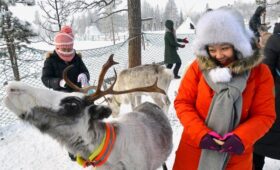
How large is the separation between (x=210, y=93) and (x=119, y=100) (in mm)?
3909

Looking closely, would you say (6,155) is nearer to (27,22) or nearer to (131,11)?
(131,11)

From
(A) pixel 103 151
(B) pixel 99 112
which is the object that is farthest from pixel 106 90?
(A) pixel 103 151

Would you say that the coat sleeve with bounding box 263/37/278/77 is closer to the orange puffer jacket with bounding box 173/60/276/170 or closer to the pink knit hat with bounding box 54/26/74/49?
the orange puffer jacket with bounding box 173/60/276/170

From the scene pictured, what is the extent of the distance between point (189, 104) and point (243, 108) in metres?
0.39

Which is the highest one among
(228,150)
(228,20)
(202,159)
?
(228,20)

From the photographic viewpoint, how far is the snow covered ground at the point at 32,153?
427cm

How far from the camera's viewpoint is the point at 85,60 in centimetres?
921

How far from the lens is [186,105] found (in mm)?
2287

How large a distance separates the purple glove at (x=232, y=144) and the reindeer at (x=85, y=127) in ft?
2.55

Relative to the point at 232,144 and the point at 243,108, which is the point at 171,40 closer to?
the point at 243,108

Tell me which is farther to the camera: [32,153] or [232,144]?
[32,153]

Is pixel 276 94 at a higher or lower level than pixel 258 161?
higher

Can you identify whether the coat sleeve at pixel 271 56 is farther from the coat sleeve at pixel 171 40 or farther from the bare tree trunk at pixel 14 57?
the coat sleeve at pixel 171 40

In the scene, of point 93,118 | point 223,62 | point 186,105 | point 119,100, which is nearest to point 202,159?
point 186,105
